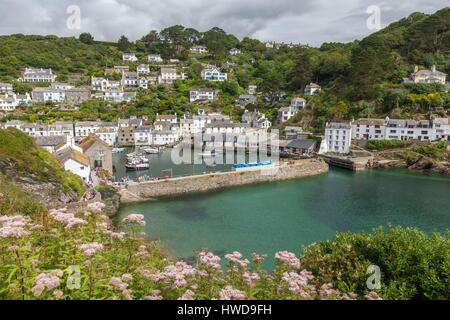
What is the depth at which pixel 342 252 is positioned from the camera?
306 inches

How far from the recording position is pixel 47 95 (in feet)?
175

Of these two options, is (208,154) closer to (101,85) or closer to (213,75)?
(213,75)

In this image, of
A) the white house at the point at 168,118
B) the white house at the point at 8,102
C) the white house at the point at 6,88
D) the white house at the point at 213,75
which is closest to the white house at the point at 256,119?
the white house at the point at 168,118

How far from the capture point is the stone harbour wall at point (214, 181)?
22219 millimetres

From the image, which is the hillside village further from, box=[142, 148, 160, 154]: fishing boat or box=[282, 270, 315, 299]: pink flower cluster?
box=[282, 270, 315, 299]: pink flower cluster

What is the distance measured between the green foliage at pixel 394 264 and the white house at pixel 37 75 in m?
64.5

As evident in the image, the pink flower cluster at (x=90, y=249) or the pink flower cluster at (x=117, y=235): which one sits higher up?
the pink flower cluster at (x=90, y=249)


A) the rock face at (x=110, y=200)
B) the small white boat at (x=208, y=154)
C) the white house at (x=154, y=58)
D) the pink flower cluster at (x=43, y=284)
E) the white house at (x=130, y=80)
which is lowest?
the rock face at (x=110, y=200)

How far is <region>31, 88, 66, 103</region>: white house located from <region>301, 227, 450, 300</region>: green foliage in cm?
5560

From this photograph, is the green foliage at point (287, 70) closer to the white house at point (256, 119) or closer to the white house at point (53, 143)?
the white house at point (256, 119)

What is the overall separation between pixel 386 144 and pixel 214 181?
2172 cm

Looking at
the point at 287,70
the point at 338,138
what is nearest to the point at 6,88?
the point at 287,70

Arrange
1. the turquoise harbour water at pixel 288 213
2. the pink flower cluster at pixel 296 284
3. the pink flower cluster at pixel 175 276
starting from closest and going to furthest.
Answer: the pink flower cluster at pixel 175 276 < the pink flower cluster at pixel 296 284 < the turquoise harbour water at pixel 288 213
